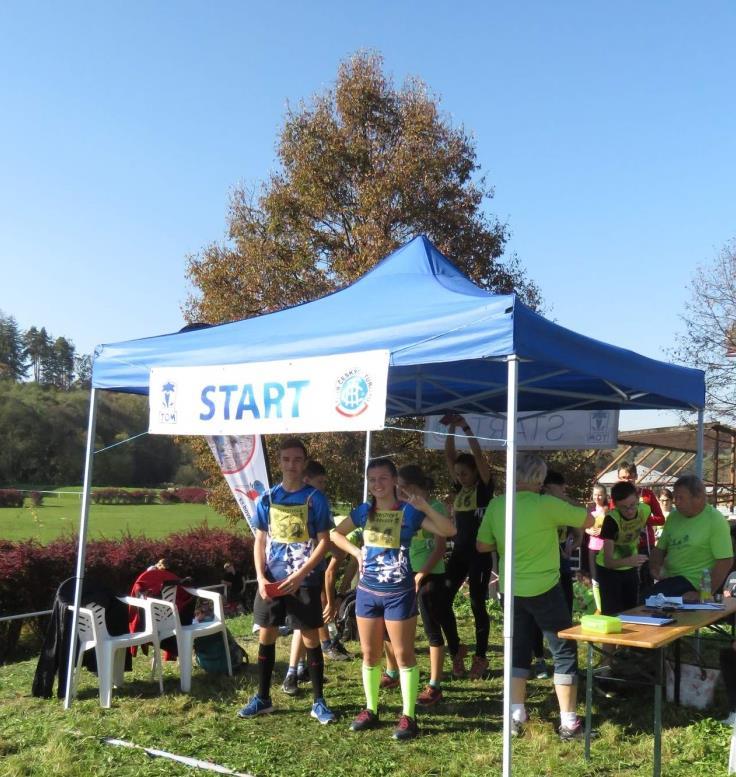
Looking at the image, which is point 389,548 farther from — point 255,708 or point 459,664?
point 459,664

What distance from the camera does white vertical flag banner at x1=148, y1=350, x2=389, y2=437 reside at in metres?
3.91

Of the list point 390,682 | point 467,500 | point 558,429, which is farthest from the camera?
point 558,429

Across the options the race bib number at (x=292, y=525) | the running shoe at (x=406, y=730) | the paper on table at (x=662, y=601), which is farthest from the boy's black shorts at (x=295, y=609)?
the paper on table at (x=662, y=601)

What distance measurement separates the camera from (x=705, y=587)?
4.74 meters

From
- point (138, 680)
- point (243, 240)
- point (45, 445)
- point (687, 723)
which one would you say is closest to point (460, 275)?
point (687, 723)

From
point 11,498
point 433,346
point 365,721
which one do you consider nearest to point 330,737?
point 365,721

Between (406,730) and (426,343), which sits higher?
(426,343)

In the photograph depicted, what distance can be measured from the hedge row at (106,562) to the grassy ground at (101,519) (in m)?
16.9

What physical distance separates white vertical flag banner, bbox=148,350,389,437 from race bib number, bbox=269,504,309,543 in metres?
0.53

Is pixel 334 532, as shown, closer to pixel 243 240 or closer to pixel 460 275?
pixel 460 275

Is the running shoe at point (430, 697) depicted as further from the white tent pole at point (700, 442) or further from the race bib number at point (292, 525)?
the white tent pole at point (700, 442)

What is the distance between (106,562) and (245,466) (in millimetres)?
5276

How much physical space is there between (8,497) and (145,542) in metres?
41.0

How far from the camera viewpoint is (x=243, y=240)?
42.2 feet
